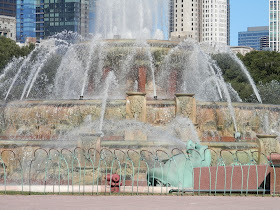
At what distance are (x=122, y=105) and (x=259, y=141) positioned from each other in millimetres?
6116

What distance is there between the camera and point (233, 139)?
25125mm

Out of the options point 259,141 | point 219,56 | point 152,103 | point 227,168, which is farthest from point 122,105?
point 219,56

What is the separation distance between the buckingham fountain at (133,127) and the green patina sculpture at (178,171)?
3 centimetres

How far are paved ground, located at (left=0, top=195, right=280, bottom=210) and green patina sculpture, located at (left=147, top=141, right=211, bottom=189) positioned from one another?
199 centimetres

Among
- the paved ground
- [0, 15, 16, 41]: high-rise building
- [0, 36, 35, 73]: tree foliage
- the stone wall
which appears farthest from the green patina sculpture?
[0, 15, 16, 41]: high-rise building

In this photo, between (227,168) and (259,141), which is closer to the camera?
(227,168)

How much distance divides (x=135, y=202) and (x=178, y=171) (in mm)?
3479

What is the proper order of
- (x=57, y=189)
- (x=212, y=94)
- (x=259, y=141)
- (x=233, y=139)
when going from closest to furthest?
1. (x=57, y=189)
2. (x=259, y=141)
3. (x=233, y=139)
4. (x=212, y=94)

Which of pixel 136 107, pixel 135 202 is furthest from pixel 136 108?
pixel 135 202

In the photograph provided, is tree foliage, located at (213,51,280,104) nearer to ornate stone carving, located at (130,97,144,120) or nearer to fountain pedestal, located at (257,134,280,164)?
ornate stone carving, located at (130,97,144,120)

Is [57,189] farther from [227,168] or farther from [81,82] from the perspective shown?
[81,82]

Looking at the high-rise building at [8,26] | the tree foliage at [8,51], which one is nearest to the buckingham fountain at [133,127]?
the tree foliage at [8,51]

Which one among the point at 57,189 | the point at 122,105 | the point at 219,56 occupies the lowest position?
the point at 57,189

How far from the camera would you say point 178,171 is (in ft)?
57.0
